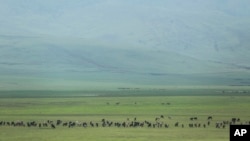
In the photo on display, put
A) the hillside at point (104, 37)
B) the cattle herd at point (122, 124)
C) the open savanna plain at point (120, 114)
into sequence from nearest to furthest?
the open savanna plain at point (120, 114) → the cattle herd at point (122, 124) → the hillside at point (104, 37)

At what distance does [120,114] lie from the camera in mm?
13484

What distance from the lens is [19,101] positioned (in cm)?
1482

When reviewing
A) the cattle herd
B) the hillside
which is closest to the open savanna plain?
the cattle herd

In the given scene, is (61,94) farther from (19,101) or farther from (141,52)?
(141,52)

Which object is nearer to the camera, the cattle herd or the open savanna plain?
the open savanna plain

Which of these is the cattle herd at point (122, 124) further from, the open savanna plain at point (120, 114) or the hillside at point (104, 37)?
the hillside at point (104, 37)

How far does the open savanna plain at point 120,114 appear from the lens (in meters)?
12.5

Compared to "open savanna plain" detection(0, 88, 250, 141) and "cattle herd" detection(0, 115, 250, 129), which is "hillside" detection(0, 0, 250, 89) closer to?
"open savanna plain" detection(0, 88, 250, 141)

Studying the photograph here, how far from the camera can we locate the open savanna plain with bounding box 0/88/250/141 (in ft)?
41.0

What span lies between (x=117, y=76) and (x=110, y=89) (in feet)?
2.57

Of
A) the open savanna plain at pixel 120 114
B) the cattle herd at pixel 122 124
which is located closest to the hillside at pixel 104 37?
the open savanna plain at pixel 120 114

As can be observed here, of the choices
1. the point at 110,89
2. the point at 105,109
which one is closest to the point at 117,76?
the point at 110,89

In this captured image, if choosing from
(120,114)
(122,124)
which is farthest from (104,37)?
(122,124)

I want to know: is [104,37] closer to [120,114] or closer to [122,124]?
[120,114]
